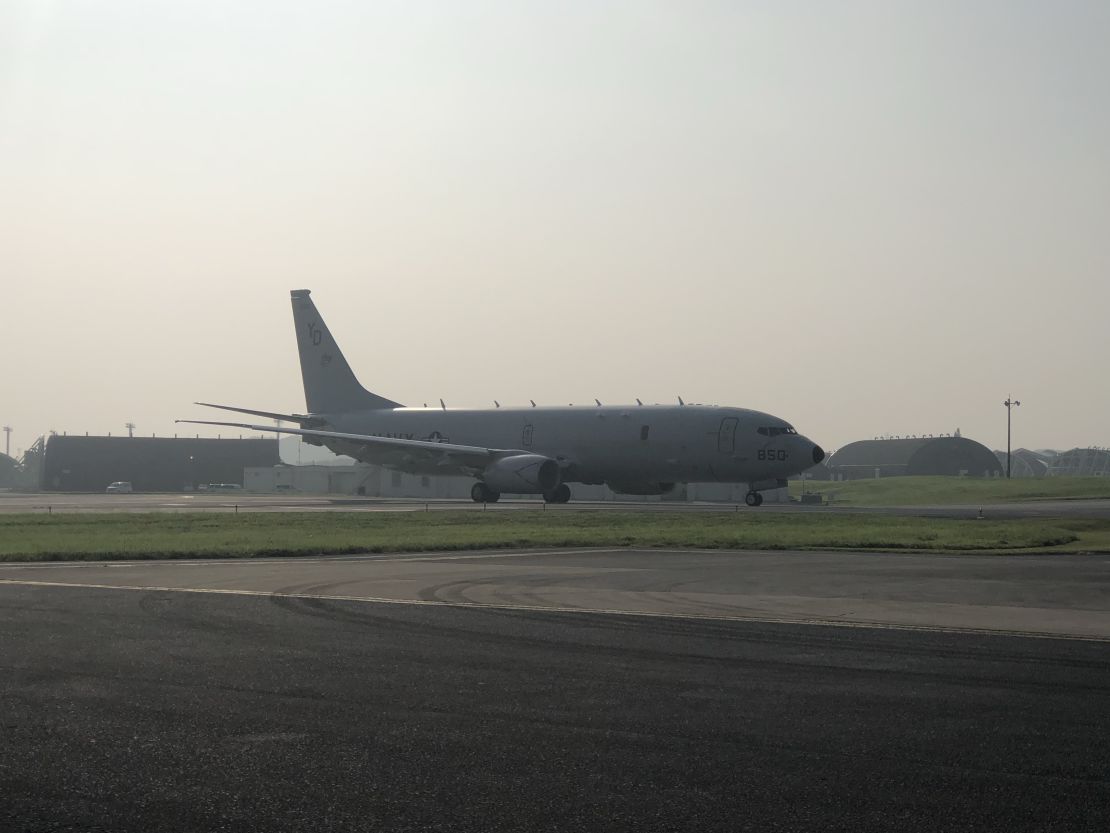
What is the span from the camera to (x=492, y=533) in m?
31.6

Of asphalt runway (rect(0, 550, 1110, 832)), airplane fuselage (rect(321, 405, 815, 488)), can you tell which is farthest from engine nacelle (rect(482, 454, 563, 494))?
asphalt runway (rect(0, 550, 1110, 832))

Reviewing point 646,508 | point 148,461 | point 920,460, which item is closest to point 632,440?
point 646,508

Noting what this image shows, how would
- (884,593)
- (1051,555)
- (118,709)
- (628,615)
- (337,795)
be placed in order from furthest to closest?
(1051,555) < (884,593) < (628,615) < (118,709) < (337,795)

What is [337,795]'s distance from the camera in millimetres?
6328

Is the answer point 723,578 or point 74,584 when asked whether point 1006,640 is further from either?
point 74,584

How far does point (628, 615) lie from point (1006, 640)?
4.25m

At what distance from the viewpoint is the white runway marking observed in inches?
501

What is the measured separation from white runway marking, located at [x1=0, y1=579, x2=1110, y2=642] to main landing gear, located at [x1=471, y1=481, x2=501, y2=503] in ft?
132

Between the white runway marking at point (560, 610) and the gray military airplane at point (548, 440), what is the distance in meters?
37.2

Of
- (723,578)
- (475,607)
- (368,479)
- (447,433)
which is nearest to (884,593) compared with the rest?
(723,578)

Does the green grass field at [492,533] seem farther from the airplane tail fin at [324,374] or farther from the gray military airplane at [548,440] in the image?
the airplane tail fin at [324,374]

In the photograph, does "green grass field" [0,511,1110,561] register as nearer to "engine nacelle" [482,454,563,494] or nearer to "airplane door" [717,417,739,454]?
"airplane door" [717,417,739,454]

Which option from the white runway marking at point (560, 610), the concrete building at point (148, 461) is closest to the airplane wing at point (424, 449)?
the white runway marking at point (560, 610)

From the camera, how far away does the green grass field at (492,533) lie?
26109mm
